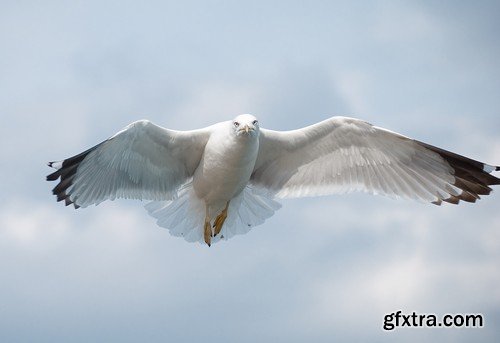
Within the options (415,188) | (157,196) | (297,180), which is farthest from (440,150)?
(157,196)

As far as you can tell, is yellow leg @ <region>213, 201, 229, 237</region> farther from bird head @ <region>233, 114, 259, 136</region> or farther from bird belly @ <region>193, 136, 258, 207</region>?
bird head @ <region>233, 114, 259, 136</region>

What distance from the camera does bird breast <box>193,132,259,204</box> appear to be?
898 centimetres

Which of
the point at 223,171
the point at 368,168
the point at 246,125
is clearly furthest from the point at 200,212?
the point at 368,168

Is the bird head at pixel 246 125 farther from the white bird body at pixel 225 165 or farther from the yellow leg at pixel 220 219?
the yellow leg at pixel 220 219

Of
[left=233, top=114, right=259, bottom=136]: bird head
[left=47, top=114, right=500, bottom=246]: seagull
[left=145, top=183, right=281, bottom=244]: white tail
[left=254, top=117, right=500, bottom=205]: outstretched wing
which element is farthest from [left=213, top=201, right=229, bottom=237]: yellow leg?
[left=233, top=114, right=259, bottom=136]: bird head

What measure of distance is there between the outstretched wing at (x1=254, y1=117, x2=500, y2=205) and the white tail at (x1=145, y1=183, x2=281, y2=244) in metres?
0.20

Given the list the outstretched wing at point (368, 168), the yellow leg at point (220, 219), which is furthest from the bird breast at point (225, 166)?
the outstretched wing at point (368, 168)

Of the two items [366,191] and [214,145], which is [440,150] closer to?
[366,191]

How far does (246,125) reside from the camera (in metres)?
8.80

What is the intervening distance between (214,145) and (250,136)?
1.68ft

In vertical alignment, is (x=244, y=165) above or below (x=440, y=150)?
below

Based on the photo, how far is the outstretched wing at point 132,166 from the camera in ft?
29.9

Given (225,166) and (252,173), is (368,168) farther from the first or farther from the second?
(225,166)

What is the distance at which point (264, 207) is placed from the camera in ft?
33.6
